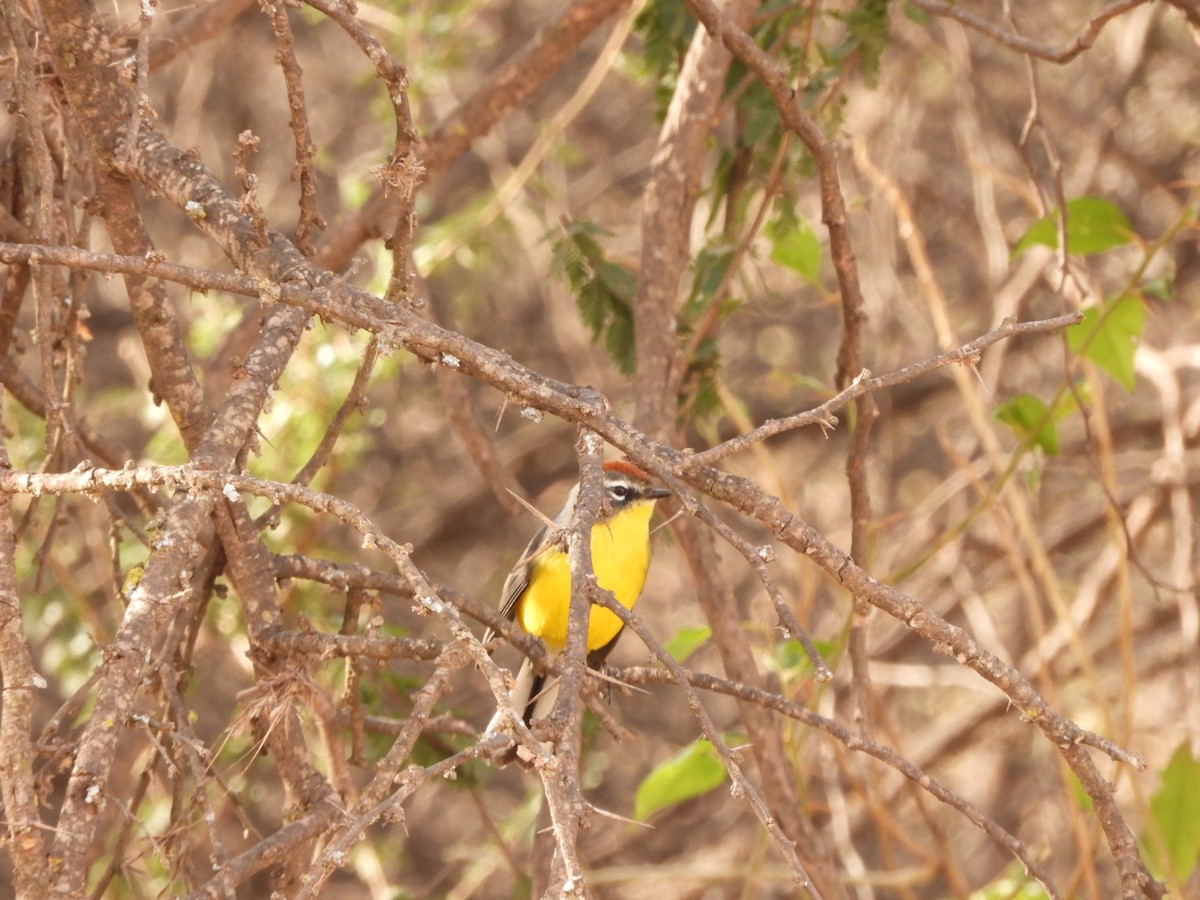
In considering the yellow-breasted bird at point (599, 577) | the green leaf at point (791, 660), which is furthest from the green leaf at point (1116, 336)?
the yellow-breasted bird at point (599, 577)

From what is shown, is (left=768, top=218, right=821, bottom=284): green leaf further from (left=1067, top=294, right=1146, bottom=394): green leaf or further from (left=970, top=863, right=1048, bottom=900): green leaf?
(left=970, top=863, right=1048, bottom=900): green leaf

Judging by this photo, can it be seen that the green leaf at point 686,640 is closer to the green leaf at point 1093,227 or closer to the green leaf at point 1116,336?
the green leaf at point 1116,336

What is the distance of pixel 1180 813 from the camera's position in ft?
13.0

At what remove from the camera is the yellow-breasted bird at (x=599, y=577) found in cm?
425

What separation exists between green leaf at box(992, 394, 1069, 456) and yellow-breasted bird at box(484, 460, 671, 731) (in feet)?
3.68

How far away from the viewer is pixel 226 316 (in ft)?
18.3

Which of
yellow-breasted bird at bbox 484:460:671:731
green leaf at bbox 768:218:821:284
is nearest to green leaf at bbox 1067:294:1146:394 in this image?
green leaf at bbox 768:218:821:284

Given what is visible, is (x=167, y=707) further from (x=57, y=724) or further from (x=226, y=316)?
(x=226, y=316)

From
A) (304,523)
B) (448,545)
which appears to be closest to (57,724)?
(304,523)

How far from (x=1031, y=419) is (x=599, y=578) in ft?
4.94

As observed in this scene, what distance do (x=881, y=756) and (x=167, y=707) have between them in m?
1.46

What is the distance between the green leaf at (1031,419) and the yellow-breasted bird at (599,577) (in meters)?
1.12

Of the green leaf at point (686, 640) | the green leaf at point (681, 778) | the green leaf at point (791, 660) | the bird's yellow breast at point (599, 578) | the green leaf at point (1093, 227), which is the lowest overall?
the green leaf at point (681, 778)

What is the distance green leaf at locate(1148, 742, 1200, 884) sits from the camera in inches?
153
